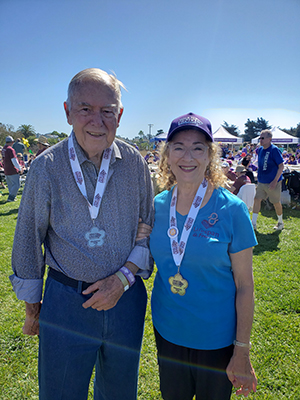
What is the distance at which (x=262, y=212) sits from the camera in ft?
28.5

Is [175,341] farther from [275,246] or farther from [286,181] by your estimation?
[286,181]

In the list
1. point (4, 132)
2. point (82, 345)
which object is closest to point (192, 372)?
point (82, 345)

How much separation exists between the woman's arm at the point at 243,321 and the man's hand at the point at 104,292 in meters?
0.71

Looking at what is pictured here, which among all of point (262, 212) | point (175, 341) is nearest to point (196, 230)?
point (175, 341)

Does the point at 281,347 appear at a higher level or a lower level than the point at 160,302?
lower

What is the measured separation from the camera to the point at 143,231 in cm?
164

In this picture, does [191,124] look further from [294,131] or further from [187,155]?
[294,131]

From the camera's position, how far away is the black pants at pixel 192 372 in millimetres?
1482

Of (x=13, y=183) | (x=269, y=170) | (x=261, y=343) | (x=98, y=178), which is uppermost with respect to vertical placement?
(x=98, y=178)

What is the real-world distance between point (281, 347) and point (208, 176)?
248 cm

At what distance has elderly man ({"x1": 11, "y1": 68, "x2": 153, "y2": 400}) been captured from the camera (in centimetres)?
138

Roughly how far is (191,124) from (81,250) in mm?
1014

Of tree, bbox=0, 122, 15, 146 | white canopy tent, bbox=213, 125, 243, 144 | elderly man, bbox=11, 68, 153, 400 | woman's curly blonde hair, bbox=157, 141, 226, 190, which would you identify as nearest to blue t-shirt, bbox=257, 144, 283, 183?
woman's curly blonde hair, bbox=157, 141, 226, 190

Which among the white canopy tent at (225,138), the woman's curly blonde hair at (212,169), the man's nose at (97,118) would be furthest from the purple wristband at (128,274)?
the white canopy tent at (225,138)
